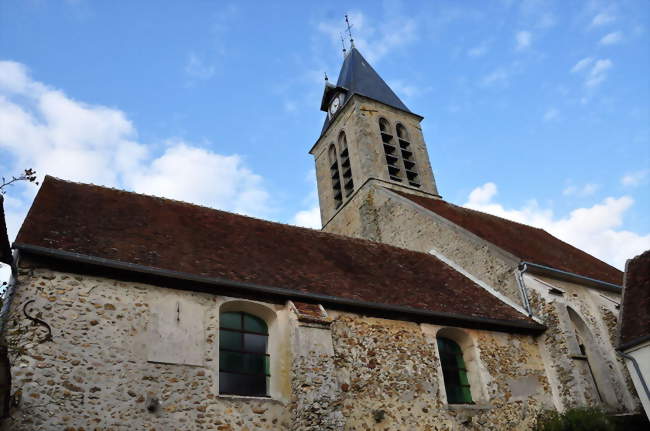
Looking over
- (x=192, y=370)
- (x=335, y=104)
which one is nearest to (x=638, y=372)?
(x=192, y=370)

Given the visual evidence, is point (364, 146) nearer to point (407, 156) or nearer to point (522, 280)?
point (407, 156)

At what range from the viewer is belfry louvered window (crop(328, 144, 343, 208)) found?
1986cm

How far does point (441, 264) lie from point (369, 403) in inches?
226

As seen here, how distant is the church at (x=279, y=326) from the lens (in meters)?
7.14

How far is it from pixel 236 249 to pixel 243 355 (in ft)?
8.04

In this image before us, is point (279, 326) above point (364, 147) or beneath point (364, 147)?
beneath

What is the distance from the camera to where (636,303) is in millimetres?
10609

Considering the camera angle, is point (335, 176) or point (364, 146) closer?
point (364, 146)

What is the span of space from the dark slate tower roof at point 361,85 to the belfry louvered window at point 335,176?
4.50 feet

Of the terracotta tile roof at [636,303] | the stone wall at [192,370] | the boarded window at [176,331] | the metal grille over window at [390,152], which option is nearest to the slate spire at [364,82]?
the metal grille over window at [390,152]

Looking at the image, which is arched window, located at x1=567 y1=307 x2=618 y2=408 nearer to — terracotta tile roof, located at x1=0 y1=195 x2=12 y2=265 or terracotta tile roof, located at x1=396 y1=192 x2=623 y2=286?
terracotta tile roof, located at x1=396 y1=192 x2=623 y2=286

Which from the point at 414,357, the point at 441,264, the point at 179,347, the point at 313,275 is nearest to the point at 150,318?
the point at 179,347

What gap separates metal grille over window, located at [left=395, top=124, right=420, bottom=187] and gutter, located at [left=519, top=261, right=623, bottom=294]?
7.57 m

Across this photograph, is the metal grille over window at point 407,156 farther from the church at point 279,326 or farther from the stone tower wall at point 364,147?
the church at point 279,326
